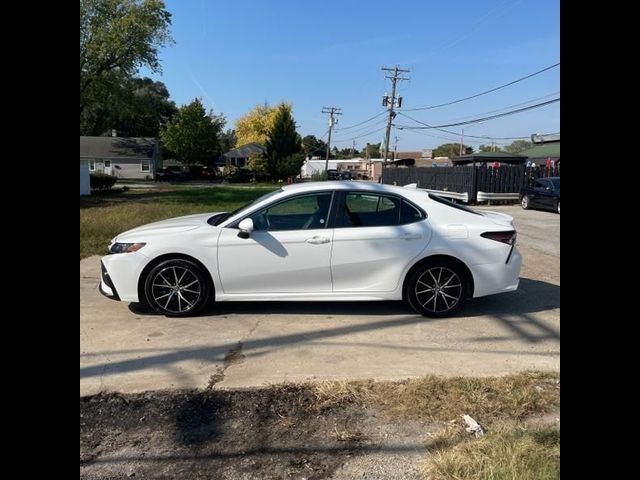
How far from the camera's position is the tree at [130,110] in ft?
134

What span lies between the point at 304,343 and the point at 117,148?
211 feet

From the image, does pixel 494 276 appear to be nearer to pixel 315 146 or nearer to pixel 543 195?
pixel 543 195

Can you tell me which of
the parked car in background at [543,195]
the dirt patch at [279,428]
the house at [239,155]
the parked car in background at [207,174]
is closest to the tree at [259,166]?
the parked car in background at [207,174]

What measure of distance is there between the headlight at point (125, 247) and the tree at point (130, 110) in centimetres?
3732

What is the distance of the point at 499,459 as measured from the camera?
117 inches

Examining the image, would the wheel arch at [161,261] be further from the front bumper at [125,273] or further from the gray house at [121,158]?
the gray house at [121,158]

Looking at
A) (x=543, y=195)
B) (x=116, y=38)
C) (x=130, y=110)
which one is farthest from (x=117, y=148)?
(x=543, y=195)

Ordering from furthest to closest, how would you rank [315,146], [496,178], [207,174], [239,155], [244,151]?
[315,146]
[244,151]
[239,155]
[207,174]
[496,178]

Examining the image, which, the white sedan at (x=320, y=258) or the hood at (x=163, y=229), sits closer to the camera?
the white sedan at (x=320, y=258)
